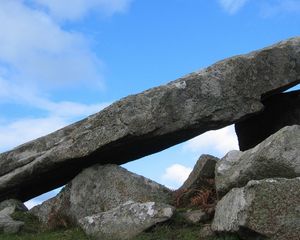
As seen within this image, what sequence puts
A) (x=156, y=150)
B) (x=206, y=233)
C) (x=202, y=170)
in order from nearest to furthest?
(x=206, y=233) < (x=202, y=170) < (x=156, y=150)

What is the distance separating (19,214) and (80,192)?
2.03m

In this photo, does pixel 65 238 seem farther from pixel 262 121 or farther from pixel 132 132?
pixel 262 121

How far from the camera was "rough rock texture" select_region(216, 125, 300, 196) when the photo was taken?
11.0 m

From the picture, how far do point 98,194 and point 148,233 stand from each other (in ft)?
13.2

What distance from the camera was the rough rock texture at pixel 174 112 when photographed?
48.2ft

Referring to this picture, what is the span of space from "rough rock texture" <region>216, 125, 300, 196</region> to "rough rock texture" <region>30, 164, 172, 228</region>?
363 centimetres

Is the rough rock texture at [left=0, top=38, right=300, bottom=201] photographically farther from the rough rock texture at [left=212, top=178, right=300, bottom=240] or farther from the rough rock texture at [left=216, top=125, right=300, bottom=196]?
the rough rock texture at [left=212, top=178, right=300, bottom=240]

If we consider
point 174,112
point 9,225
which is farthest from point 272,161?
point 9,225

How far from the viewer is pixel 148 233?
11766 mm

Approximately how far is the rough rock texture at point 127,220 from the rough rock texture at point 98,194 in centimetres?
228

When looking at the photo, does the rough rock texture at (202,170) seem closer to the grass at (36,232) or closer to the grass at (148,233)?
the grass at (148,233)

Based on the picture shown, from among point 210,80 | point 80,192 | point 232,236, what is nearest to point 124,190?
point 80,192

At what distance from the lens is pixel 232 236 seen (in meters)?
10.6

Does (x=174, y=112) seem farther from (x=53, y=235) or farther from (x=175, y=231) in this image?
(x=53, y=235)
